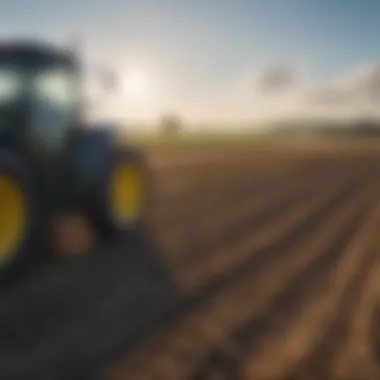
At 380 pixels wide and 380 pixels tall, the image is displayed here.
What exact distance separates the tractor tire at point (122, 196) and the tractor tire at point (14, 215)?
33.3 inches

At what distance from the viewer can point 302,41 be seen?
2.93m

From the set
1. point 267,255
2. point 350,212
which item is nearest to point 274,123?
point 267,255

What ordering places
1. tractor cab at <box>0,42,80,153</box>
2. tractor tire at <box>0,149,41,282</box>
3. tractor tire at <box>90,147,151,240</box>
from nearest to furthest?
tractor tire at <box>0,149,41,282</box>
tractor cab at <box>0,42,80,153</box>
tractor tire at <box>90,147,151,240</box>

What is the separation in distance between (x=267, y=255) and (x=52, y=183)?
3.91ft

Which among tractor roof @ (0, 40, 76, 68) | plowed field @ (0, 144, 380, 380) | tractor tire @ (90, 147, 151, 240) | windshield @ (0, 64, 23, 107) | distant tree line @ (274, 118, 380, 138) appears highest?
tractor roof @ (0, 40, 76, 68)

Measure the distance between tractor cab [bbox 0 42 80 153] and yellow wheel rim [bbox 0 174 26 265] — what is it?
0.32m

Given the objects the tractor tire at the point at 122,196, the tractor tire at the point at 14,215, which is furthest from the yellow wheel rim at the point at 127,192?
the tractor tire at the point at 14,215

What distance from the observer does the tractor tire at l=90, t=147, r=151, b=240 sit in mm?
4238

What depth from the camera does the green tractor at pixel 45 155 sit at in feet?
10.9

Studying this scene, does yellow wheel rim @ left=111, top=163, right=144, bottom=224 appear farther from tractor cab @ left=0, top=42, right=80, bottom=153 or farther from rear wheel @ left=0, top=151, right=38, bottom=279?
rear wheel @ left=0, top=151, right=38, bottom=279

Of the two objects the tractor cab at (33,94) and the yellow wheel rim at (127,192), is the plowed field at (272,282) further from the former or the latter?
the tractor cab at (33,94)

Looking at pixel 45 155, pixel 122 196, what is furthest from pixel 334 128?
pixel 122 196

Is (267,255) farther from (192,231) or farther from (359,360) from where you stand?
(359,360)

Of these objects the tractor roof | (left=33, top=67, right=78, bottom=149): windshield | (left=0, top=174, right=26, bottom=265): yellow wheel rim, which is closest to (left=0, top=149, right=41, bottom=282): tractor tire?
(left=0, top=174, right=26, bottom=265): yellow wheel rim
